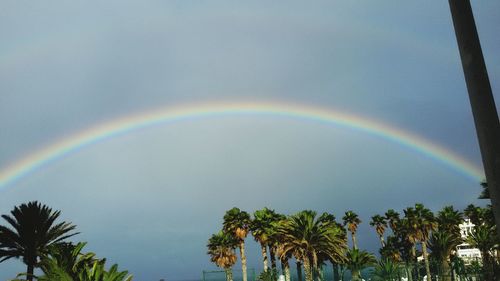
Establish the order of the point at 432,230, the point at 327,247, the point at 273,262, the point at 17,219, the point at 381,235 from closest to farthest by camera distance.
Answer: the point at 17,219
the point at 327,247
the point at 273,262
the point at 432,230
the point at 381,235

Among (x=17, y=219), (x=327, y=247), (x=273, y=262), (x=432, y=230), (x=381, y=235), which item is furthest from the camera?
(x=381, y=235)

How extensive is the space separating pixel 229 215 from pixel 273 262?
9680 millimetres

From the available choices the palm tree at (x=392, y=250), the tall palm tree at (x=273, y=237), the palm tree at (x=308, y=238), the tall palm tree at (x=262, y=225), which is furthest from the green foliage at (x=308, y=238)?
the palm tree at (x=392, y=250)

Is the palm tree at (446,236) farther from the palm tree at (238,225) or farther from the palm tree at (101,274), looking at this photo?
the palm tree at (101,274)

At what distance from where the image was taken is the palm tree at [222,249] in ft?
249

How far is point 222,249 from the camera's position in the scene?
76.2 m

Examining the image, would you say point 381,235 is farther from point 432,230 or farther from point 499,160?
point 499,160

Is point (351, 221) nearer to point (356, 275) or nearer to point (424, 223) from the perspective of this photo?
point (424, 223)

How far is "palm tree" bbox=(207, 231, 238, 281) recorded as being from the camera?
A: 7581 centimetres

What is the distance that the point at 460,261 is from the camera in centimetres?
5281

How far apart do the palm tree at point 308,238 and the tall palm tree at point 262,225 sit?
13.2 meters

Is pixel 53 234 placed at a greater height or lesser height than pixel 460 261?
greater

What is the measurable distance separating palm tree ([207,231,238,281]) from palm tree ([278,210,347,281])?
23752 millimetres

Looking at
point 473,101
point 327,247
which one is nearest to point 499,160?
point 473,101
